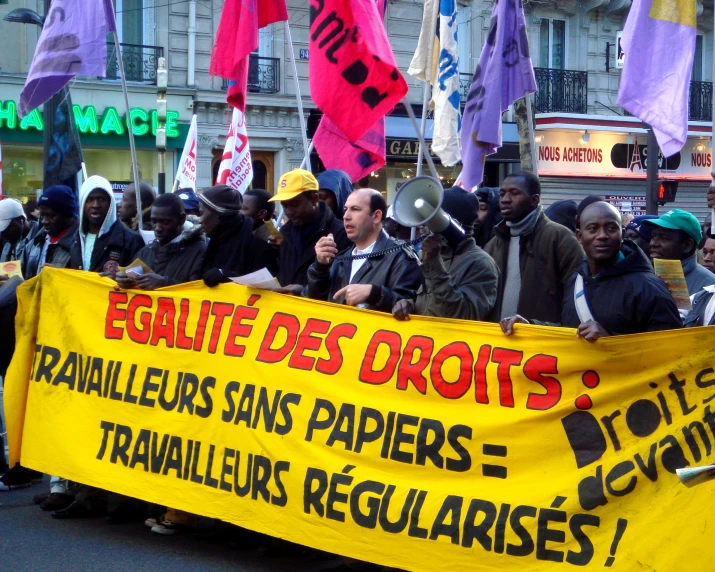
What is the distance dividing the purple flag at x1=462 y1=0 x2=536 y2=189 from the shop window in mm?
19241

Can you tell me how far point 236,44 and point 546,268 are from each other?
128 inches

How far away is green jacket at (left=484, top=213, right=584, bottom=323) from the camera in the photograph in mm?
6207

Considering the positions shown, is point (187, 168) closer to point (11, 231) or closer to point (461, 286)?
point (11, 231)

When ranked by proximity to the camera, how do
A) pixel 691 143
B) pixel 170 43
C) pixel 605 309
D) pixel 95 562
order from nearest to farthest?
pixel 605 309 < pixel 95 562 < pixel 170 43 < pixel 691 143

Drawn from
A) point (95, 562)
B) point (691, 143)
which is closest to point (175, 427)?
point (95, 562)

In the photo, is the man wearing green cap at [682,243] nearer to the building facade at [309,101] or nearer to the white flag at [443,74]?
the white flag at [443,74]

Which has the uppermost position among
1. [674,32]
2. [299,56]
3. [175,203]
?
[299,56]

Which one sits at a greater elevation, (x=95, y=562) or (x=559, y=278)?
(x=559, y=278)

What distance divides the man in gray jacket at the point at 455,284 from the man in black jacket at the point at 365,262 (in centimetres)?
13

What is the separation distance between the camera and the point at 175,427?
5.84 meters

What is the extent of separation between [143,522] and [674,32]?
3950mm

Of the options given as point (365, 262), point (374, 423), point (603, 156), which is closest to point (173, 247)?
point (365, 262)

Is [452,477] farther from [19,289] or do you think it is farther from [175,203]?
[19,289]

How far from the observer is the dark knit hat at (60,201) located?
281 inches
